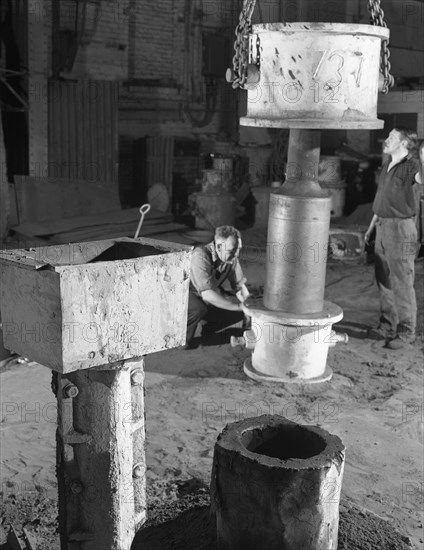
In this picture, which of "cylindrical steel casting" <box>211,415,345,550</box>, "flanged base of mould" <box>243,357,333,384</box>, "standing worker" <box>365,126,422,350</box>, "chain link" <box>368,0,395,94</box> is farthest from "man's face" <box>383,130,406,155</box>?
"cylindrical steel casting" <box>211,415,345,550</box>

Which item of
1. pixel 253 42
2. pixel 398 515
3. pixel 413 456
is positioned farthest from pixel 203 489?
pixel 253 42

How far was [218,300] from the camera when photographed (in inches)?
266

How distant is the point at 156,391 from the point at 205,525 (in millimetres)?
3030

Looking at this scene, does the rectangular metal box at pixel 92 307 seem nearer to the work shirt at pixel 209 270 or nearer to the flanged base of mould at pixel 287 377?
the flanged base of mould at pixel 287 377

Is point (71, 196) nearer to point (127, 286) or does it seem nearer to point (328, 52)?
point (328, 52)

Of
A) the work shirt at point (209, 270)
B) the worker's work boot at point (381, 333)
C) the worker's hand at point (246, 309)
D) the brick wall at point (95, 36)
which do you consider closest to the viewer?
the worker's hand at point (246, 309)

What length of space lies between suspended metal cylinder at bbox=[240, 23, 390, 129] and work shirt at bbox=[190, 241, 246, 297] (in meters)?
1.61

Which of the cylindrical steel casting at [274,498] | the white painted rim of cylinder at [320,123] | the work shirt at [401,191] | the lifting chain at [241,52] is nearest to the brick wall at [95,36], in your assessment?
the work shirt at [401,191]

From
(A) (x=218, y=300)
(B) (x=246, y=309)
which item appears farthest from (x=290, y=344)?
(A) (x=218, y=300)

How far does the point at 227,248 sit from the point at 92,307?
3642 millimetres

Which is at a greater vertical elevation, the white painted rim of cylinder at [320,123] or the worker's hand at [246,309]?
the white painted rim of cylinder at [320,123]

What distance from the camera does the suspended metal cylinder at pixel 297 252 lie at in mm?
5758

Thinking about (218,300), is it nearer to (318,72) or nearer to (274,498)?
(318,72)

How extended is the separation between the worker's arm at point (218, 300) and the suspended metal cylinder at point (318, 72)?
6.21ft
